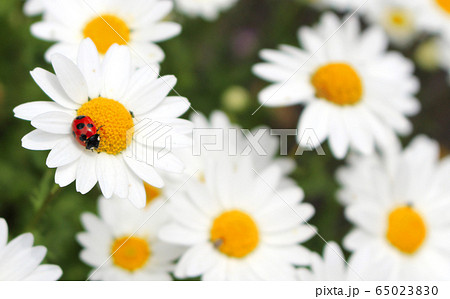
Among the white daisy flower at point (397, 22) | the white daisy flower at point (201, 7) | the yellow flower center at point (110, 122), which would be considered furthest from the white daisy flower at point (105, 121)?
the white daisy flower at point (397, 22)

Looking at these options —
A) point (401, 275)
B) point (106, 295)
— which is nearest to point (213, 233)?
point (106, 295)

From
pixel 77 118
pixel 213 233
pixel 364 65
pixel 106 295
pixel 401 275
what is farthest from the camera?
pixel 364 65

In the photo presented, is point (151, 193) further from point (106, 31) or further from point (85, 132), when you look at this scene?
point (85, 132)

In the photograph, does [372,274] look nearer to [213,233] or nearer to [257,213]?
[257,213]

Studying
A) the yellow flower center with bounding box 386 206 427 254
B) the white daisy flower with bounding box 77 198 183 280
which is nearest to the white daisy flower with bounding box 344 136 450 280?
the yellow flower center with bounding box 386 206 427 254

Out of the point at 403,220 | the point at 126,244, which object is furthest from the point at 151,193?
the point at 403,220

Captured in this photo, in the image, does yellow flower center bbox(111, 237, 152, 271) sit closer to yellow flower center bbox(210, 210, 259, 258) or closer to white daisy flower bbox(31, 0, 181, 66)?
yellow flower center bbox(210, 210, 259, 258)
